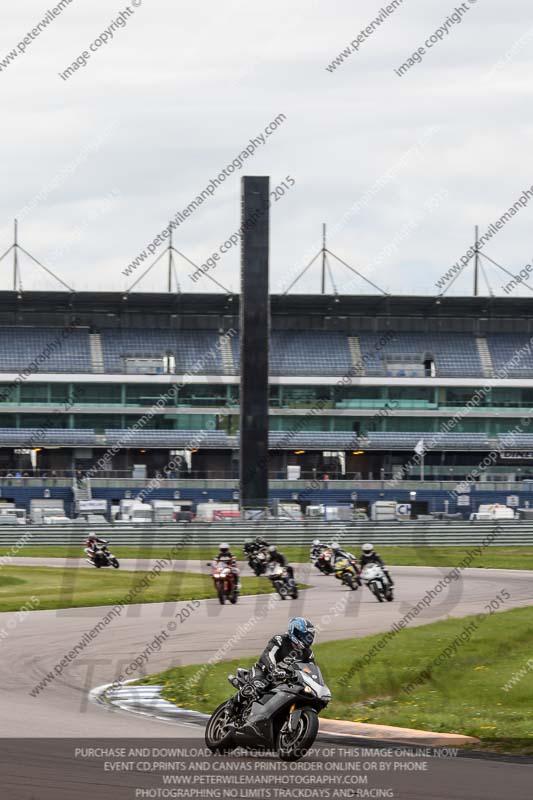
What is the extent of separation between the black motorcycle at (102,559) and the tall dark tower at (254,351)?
18.1 m

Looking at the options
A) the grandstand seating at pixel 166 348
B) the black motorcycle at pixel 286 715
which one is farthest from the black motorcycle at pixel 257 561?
the grandstand seating at pixel 166 348

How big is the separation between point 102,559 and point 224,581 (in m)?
12.8

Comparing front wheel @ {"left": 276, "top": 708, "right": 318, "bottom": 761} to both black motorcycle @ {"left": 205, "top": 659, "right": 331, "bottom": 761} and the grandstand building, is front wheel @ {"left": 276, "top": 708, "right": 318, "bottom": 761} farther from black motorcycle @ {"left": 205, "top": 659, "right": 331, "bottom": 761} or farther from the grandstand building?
the grandstand building

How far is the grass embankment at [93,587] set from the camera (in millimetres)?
31609

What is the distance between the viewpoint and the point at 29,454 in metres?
79.1

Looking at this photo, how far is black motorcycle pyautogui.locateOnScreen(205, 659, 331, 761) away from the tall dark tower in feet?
159

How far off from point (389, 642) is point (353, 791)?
12532 millimetres

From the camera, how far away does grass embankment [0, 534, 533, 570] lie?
46.7 metres

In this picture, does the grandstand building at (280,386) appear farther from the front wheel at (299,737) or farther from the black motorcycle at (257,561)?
the front wheel at (299,737)

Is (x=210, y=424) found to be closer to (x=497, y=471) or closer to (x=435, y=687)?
(x=497, y=471)

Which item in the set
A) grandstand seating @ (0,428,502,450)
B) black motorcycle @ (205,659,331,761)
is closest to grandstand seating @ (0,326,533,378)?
grandstand seating @ (0,428,502,450)

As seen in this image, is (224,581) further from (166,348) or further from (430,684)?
(166,348)

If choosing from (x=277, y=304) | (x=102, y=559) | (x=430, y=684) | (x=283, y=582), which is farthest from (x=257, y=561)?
(x=277, y=304)

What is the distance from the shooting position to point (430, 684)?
19.3 metres
